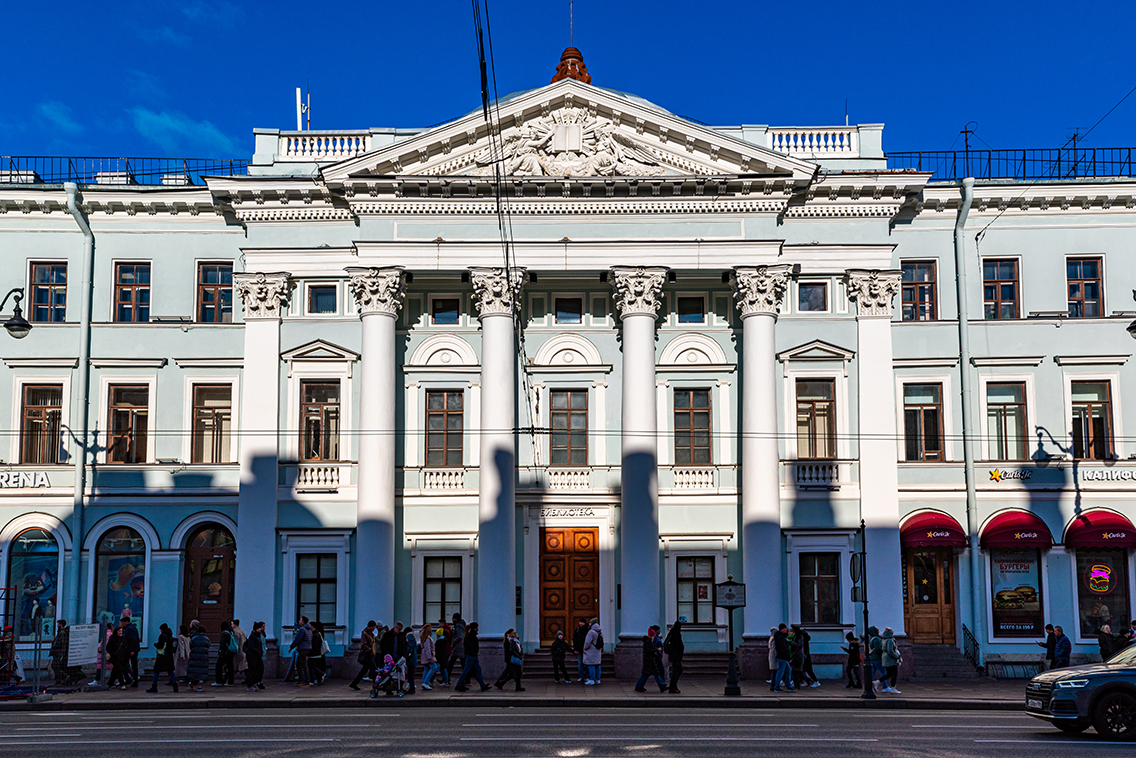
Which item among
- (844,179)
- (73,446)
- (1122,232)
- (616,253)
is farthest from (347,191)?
(1122,232)

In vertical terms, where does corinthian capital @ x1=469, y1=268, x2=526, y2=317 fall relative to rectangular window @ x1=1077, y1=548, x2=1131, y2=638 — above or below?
above

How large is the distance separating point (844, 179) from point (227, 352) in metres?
17.2

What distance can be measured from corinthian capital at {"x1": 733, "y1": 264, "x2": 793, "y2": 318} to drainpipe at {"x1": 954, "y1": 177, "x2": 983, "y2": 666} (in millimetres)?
5021

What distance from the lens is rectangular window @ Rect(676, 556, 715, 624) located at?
31.1m

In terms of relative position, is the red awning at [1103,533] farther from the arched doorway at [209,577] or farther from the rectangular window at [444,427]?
the arched doorway at [209,577]

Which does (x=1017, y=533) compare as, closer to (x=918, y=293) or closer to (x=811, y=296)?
(x=918, y=293)

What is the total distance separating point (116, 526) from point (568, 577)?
12102mm

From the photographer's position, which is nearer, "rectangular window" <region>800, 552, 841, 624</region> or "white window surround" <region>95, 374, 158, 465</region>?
"rectangular window" <region>800, 552, 841, 624</region>

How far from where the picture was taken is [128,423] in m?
32.1

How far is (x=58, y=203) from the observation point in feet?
106

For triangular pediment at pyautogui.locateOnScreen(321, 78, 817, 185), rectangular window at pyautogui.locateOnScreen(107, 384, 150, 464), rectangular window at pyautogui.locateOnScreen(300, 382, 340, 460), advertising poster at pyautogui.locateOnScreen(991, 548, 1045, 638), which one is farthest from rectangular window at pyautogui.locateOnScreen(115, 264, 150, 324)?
advertising poster at pyautogui.locateOnScreen(991, 548, 1045, 638)

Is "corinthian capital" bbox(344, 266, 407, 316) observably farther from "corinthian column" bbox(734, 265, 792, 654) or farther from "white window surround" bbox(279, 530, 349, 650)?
"corinthian column" bbox(734, 265, 792, 654)

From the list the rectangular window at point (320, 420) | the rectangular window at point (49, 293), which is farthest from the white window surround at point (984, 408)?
the rectangular window at point (49, 293)

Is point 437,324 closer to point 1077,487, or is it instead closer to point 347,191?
point 347,191
